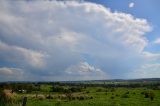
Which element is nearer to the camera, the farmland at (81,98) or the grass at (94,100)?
the farmland at (81,98)

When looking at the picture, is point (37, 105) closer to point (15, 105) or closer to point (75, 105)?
point (75, 105)

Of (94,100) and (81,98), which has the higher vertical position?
(81,98)

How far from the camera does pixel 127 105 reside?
4219 centimetres

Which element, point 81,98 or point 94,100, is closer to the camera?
point 94,100

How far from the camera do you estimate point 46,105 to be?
1602 inches

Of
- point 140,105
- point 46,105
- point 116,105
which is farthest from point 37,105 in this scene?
point 140,105

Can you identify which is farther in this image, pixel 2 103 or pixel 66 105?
pixel 66 105

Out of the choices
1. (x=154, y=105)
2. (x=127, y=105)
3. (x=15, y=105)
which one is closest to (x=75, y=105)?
(x=127, y=105)

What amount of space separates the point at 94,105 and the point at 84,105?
1.49 metres

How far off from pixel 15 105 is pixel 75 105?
2321 cm

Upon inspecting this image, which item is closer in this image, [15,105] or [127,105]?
[15,105]

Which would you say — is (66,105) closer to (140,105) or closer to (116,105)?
(116,105)

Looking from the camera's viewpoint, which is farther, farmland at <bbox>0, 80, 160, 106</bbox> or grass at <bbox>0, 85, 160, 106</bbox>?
grass at <bbox>0, 85, 160, 106</bbox>

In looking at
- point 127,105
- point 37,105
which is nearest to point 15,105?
point 37,105
